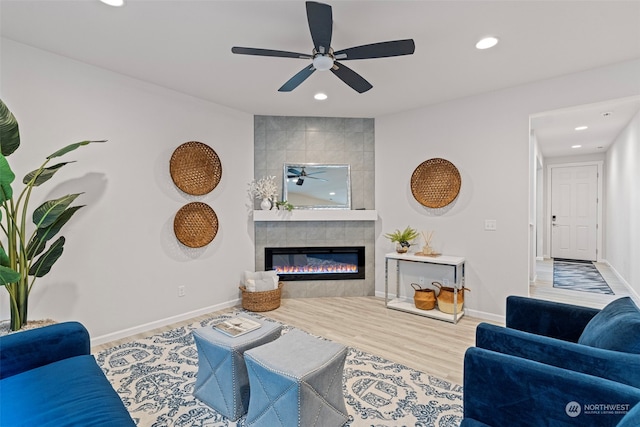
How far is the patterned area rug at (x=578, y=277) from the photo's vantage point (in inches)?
200

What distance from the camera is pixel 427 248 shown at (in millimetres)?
4137

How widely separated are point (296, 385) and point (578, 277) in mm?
6525

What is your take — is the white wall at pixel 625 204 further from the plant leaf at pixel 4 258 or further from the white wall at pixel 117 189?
the plant leaf at pixel 4 258

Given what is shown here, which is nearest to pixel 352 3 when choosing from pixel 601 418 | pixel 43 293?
pixel 601 418

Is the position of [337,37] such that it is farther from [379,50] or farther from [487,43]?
[487,43]

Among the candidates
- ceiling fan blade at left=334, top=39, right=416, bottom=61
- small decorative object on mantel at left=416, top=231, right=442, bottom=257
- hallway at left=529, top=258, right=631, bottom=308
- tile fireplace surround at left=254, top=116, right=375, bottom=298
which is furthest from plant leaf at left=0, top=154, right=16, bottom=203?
hallway at left=529, top=258, right=631, bottom=308

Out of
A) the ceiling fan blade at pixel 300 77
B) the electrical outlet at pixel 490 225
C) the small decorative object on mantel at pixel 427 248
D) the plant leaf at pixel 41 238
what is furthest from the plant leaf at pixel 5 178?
the electrical outlet at pixel 490 225

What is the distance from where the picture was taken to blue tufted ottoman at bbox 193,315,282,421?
1989mm

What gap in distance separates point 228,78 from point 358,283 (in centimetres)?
327

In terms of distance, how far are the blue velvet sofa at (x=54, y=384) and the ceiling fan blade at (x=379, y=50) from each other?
7.94 feet

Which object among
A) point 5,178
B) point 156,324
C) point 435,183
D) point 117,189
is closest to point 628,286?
point 435,183

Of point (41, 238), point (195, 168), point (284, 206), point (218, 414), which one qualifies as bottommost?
point (218, 414)

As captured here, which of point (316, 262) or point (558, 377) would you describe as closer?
point (558, 377)

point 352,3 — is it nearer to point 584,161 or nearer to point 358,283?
point 358,283
